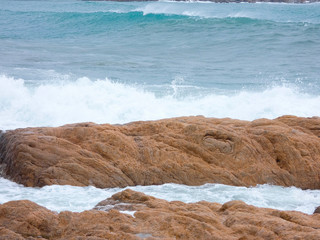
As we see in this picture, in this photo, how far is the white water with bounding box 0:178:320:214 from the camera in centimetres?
613

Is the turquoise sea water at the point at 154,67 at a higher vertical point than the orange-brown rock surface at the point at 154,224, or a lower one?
lower

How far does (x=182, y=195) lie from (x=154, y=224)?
7.30ft

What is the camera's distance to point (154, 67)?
17.7 metres

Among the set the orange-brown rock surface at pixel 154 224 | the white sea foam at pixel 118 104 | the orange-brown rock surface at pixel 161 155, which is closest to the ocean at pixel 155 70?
the white sea foam at pixel 118 104

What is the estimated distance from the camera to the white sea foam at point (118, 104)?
36.4 ft

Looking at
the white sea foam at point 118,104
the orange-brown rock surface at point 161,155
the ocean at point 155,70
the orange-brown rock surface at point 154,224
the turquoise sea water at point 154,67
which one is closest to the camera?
the orange-brown rock surface at point 154,224

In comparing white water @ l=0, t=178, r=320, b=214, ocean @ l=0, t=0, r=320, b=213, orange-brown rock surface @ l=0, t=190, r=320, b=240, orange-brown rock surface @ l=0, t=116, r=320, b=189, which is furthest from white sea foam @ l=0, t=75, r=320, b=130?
orange-brown rock surface @ l=0, t=190, r=320, b=240

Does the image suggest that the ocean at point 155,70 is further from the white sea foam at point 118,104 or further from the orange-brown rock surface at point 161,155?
the orange-brown rock surface at point 161,155

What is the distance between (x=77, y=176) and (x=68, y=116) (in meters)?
4.65

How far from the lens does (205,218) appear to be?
14.3ft

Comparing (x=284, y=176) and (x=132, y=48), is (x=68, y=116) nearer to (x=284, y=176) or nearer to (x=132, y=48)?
(x=284, y=176)

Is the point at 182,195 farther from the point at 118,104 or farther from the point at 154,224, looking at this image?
the point at 118,104

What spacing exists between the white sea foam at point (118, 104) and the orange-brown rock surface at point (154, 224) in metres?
6.34

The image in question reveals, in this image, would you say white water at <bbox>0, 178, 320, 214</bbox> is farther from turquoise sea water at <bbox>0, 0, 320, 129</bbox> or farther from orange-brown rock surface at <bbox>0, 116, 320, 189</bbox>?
turquoise sea water at <bbox>0, 0, 320, 129</bbox>
